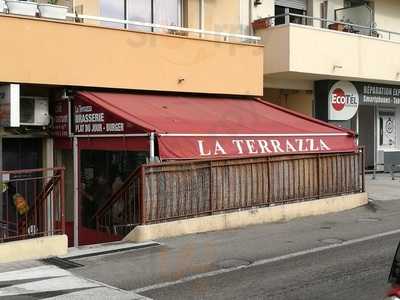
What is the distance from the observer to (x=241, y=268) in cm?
908

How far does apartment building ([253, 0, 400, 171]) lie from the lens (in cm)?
1800

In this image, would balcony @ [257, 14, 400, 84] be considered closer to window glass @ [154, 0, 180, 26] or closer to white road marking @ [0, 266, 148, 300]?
window glass @ [154, 0, 180, 26]

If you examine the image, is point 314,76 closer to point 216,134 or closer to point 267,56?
point 267,56

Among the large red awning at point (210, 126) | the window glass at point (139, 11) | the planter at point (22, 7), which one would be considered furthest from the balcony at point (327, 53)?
the planter at point (22, 7)

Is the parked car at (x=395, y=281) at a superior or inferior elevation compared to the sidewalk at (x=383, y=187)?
superior

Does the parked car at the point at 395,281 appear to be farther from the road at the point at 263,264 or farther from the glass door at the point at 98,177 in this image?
the glass door at the point at 98,177

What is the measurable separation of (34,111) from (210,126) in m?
3.98

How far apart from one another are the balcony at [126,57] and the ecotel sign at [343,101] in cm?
424

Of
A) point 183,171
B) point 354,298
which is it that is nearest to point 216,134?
point 183,171

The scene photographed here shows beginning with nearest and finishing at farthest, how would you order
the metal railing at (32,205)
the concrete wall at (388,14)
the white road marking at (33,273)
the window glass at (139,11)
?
the white road marking at (33,273) < the metal railing at (32,205) < the window glass at (139,11) < the concrete wall at (388,14)

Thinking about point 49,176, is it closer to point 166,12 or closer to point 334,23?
point 166,12

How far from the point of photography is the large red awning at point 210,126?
12227 millimetres

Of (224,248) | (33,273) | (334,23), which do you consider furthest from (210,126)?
(334,23)

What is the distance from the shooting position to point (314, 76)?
755 inches
